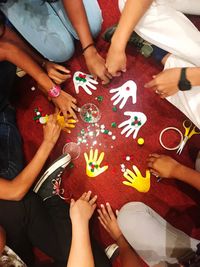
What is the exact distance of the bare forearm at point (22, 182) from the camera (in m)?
1.32

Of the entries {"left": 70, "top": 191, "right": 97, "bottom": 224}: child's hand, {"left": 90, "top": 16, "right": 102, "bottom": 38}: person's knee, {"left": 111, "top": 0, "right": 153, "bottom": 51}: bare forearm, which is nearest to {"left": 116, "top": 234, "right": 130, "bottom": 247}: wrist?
{"left": 70, "top": 191, "right": 97, "bottom": 224}: child's hand

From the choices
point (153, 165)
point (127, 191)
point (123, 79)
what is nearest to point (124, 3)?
point (123, 79)

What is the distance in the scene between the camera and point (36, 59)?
155 cm

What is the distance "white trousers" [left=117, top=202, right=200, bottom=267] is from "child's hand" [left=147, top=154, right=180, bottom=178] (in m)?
0.16

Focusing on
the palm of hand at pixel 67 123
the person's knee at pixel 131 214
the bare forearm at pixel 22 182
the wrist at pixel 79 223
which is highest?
the bare forearm at pixel 22 182

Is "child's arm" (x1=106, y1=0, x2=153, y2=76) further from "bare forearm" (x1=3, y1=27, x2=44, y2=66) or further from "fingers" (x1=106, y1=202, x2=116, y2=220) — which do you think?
"fingers" (x1=106, y1=202, x2=116, y2=220)

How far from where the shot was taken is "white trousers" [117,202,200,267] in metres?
1.32

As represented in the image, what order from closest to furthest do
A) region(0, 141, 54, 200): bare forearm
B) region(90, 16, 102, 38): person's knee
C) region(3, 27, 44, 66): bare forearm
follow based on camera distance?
1. region(0, 141, 54, 200): bare forearm
2. region(3, 27, 44, 66): bare forearm
3. region(90, 16, 102, 38): person's knee

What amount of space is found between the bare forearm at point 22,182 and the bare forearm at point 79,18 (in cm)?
49

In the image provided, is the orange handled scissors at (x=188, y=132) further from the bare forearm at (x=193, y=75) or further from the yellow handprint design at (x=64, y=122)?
the yellow handprint design at (x=64, y=122)

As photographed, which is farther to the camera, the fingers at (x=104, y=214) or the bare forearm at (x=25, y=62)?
the fingers at (x=104, y=214)

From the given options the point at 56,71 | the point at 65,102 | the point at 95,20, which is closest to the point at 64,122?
the point at 65,102

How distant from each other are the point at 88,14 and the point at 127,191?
0.78 meters

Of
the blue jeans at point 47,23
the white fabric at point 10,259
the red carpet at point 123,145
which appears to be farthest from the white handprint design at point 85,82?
the white fabric at point 10,259
